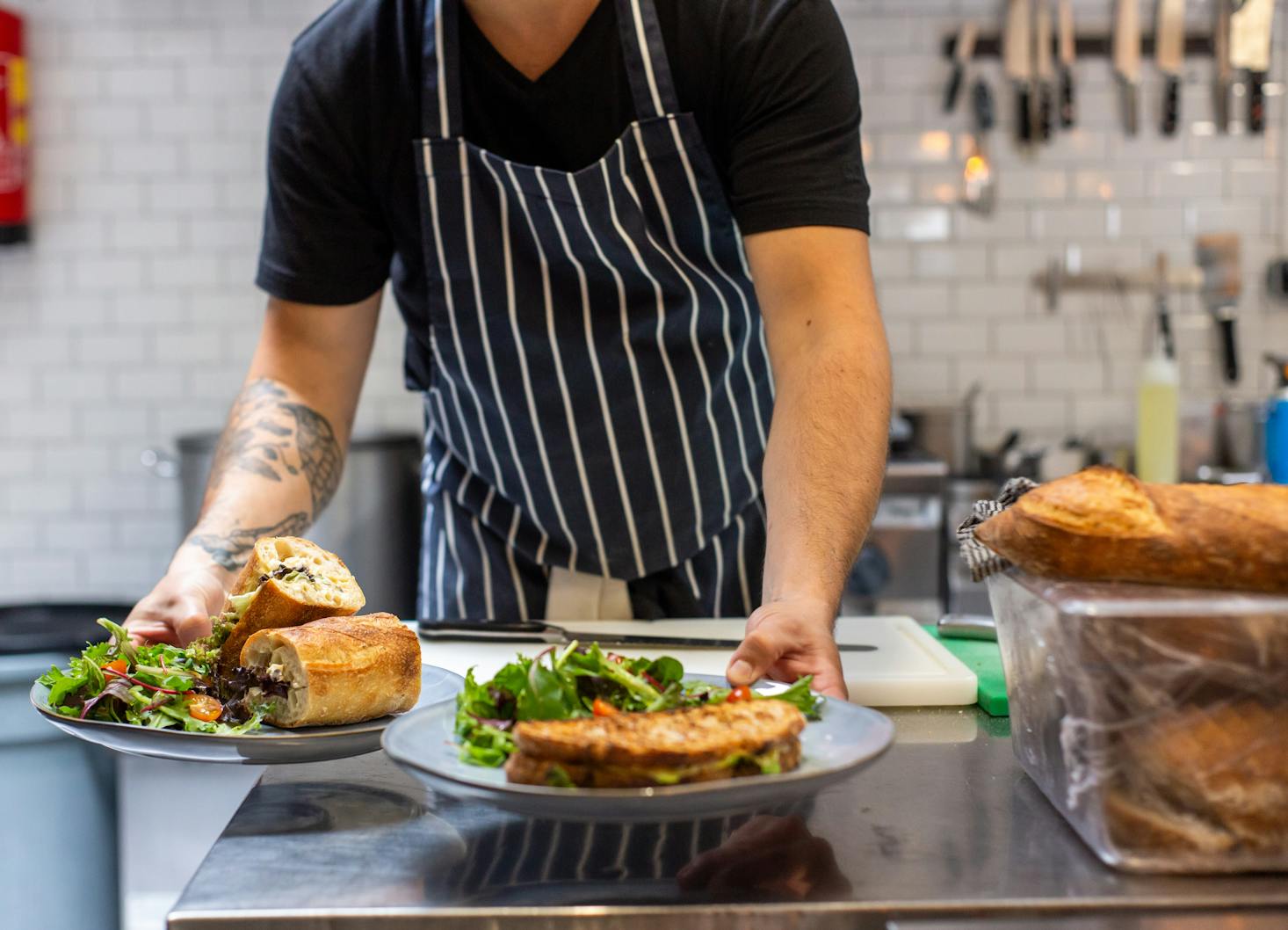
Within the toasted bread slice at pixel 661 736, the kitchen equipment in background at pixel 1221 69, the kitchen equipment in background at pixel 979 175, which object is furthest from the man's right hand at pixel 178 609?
the kitchen equipment in background at pixel 1221 69

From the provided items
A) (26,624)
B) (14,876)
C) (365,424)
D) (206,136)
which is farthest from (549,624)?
(206,136)

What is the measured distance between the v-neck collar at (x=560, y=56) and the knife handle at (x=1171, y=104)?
2609 mm

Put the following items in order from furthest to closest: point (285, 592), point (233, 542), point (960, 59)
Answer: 1. point (960, 59)
2. point (233, 542)
3. point (285, 592)

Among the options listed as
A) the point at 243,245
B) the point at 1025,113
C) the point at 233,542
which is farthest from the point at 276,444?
the point at 1025,113

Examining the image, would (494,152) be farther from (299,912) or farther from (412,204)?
(299,912)

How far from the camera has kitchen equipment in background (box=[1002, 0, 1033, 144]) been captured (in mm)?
3504

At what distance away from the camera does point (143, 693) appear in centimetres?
90

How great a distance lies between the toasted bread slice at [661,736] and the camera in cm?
62

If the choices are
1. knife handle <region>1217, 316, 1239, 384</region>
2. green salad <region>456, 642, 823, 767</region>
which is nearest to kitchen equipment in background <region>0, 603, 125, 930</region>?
green salad <region>456, 642, 823, 767</region>

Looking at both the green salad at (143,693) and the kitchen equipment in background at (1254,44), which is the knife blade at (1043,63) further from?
the green salad at (143,693)

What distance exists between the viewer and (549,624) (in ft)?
4.44

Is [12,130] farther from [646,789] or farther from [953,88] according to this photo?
[646,789]

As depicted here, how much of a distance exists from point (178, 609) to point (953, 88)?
2.97 metres

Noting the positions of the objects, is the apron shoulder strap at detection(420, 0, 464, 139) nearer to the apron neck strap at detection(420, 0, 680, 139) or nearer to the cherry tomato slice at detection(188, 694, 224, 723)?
the apron neck strap at detection(420, 0, 680, 139)
